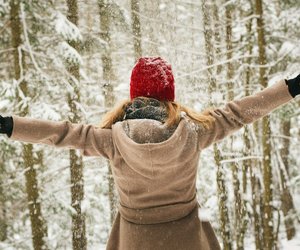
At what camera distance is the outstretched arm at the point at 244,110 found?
7.61ft

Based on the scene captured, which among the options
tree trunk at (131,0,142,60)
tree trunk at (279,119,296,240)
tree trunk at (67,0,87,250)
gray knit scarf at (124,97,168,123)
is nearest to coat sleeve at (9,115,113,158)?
gray knit scarf at (124,97,168,123)

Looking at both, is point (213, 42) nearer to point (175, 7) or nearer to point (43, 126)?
point (175, 7)

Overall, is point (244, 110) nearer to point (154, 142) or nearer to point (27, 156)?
point (154, 142)

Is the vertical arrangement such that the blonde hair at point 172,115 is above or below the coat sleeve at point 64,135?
above

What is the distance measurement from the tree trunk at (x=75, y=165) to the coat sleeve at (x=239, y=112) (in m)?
6.92

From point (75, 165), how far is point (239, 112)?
7856 mm

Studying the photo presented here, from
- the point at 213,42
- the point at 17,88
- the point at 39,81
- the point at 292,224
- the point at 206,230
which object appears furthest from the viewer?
the point at 292,224

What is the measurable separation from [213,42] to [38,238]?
6.19 metres

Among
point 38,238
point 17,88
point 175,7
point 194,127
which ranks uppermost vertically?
point 175,7

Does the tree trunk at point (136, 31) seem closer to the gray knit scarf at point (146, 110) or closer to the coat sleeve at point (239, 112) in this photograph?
the coat sleeve at point (239, 112)

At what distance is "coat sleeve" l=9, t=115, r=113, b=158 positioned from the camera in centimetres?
212

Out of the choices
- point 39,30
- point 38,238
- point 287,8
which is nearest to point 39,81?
point 39,30

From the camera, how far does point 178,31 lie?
1020cm

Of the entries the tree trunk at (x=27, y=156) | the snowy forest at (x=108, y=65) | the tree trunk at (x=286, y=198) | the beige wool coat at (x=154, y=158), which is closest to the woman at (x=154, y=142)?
the beige wool coat at (x=154, y=158)
